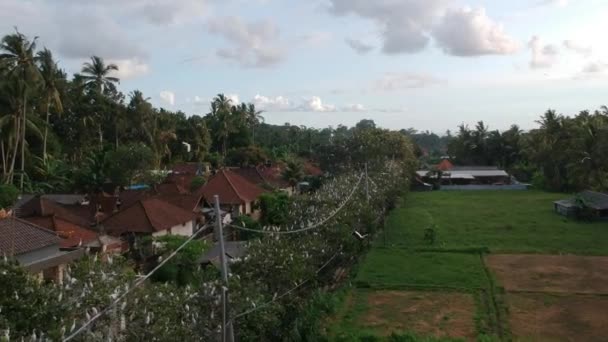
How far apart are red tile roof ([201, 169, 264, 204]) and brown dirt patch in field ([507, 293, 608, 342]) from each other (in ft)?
66.9

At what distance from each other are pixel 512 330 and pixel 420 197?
1390 inches

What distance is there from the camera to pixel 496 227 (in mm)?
34750

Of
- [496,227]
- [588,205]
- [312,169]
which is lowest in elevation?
[496,227]

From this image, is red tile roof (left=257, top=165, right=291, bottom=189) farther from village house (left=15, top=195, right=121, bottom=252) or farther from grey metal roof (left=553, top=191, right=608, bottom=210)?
grey metal roof (left=553, top=191, right=608, bottom=210)

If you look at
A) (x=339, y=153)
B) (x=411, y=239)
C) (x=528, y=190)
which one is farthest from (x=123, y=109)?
(x=528, y=190)

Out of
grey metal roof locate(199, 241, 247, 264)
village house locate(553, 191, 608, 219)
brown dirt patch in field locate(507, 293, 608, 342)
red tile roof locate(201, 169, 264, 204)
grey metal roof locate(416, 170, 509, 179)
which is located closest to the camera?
brown dirt patch in field locate(507, 293, 608, 342)

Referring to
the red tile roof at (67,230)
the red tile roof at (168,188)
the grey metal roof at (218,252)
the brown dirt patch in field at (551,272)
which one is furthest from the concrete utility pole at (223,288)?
the red tile roof at (168,188)

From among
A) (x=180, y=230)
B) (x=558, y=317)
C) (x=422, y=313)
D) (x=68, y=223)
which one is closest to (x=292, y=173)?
(x=180, y=230)

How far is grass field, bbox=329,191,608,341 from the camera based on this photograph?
58.7 ft

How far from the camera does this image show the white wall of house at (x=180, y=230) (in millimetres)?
27431

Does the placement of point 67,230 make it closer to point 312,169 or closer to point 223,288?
point 223,288

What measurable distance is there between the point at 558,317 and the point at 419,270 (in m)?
6.93

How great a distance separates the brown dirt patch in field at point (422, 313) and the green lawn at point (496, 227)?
328 inches

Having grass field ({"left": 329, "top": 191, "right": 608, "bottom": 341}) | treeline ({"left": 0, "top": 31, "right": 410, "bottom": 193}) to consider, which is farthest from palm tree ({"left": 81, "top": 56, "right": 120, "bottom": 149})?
grass field ({"left": 329, "top": 191, "right": 608, "bottom": 341})
